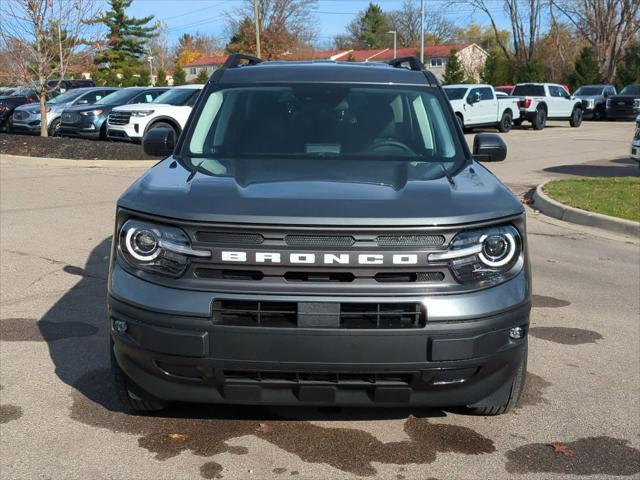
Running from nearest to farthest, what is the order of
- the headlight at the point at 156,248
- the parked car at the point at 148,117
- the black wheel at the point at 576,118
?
the headlight at the point at 156,248
the parked car at the point at 148,117
the black wheel at the point at 576,118

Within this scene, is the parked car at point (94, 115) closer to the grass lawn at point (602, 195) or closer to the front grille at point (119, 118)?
the front grille at point (119, 118)

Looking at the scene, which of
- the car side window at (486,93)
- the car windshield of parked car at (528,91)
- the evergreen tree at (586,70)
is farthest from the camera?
the evergreen tree at (586,70)

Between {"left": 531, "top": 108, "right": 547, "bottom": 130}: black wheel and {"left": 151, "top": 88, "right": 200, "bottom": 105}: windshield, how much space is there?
16.0 metres

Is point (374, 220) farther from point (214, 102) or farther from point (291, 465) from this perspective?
point (214, 102)

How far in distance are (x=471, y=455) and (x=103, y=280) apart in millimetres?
4193

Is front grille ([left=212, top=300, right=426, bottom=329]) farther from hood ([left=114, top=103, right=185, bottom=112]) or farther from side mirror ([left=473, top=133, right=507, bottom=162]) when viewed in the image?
A: hood ([left=114, top=103, right=185, bottom=112])

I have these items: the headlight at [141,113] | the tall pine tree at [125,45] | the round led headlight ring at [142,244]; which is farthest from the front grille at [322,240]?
the tall pine tree at [125,45]

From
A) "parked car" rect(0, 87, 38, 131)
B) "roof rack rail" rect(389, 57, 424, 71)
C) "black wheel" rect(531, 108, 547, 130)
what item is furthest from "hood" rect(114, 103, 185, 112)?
"black wheel" rect(531, 108, 547, 130)

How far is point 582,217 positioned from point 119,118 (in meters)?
12.7

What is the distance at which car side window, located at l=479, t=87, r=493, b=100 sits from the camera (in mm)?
27731

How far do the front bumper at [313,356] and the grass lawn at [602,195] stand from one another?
7.15m

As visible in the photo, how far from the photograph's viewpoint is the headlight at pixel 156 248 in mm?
3283

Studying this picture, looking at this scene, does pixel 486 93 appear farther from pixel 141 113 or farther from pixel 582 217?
pixel 582 217

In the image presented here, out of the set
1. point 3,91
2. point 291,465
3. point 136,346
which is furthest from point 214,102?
point 3,91
